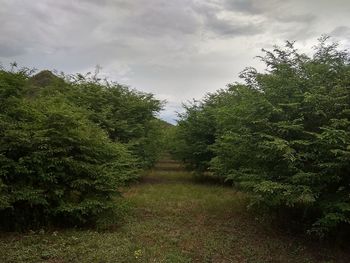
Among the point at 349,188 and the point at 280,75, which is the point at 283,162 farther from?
the point at 280,75

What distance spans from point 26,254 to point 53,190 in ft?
6.38

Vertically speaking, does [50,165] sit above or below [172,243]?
above

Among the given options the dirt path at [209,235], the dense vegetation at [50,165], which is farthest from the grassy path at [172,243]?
the dense vegetation at [50,165]

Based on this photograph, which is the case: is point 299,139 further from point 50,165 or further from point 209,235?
point 50,165

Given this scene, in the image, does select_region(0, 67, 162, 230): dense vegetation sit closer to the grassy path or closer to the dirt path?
the grassy path

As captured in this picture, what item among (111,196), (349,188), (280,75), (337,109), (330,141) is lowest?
(111,196)

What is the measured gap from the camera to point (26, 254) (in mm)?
7828

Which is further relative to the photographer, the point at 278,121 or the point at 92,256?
the point at 278,121

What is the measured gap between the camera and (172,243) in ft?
30.5

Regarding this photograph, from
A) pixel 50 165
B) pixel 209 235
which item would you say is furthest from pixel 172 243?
pixel 50 165

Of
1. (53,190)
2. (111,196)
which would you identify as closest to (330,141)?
(111,196)

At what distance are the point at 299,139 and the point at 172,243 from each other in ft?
12.6

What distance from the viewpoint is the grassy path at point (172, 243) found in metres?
8.05

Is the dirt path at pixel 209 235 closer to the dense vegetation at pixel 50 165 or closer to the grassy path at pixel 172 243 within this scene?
→ the grassy path at pixel 172 243
